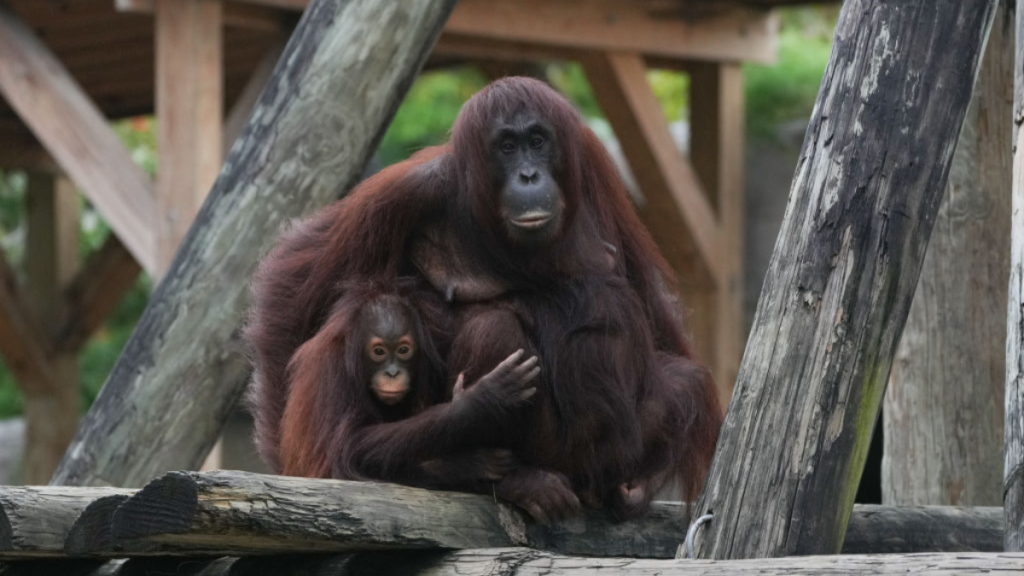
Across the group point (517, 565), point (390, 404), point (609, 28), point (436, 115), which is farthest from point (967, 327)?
point (436, 115)

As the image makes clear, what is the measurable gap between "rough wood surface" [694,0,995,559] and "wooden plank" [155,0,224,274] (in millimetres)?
3309

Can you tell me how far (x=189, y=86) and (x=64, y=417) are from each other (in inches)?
185

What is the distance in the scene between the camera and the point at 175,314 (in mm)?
4234

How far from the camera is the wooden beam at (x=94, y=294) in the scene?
32.6ft

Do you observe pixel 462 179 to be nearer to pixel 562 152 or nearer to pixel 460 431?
pixel 562 152

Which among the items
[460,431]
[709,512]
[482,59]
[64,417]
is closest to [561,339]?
[460,431]

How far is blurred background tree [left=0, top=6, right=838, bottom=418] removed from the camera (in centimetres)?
1214

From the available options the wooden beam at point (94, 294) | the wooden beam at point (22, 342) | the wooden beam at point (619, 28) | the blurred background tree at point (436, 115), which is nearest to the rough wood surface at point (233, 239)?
the wooden beam at point (619, 28)

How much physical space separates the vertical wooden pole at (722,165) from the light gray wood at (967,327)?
139 inches

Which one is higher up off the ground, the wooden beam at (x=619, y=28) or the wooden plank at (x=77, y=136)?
the wooden beam at (x=619, y=28)

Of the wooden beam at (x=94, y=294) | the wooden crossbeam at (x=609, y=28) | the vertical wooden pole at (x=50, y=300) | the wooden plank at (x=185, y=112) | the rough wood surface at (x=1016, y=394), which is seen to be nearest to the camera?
the rough wood surface at (x=1016, y=394)

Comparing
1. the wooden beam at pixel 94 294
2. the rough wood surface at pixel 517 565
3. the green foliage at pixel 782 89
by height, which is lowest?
the rough wood surface at pixel 517 565

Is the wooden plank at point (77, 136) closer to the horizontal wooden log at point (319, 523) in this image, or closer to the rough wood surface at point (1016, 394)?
the horizontal wooden log at point (319, 523)

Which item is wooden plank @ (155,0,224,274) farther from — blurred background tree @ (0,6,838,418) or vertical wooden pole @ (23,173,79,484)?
vertical wooden pole @ (23,173,79,484)
